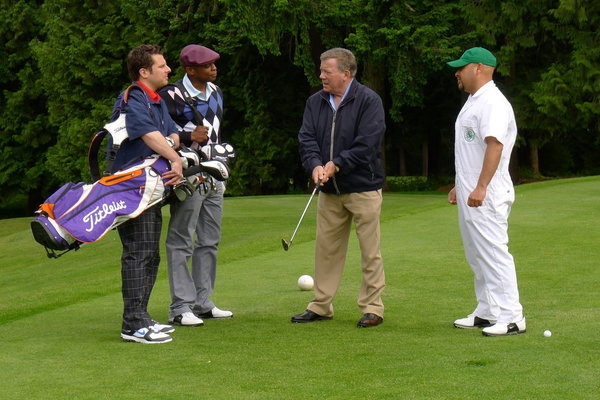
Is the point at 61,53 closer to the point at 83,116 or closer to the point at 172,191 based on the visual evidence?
the point at 83,116

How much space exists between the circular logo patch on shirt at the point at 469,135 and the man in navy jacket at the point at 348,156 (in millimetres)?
721

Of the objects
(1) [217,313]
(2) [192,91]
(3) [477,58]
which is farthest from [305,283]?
(3) [477,58]

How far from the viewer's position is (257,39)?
27.2 meters

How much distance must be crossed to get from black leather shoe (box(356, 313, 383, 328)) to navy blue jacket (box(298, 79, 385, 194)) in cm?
90

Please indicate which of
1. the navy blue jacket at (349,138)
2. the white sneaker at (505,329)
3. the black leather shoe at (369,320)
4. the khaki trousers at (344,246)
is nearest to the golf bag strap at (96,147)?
the navy blue jacket at (349,138)

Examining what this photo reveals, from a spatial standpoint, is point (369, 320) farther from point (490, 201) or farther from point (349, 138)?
point (349, 138)

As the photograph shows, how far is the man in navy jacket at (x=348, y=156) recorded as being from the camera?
694 cm

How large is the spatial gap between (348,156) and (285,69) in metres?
26.5

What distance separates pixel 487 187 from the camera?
20.9 feet

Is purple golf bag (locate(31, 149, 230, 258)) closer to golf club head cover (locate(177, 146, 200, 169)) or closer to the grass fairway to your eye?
golf club head cover (locate(177, 146, 200, 169))

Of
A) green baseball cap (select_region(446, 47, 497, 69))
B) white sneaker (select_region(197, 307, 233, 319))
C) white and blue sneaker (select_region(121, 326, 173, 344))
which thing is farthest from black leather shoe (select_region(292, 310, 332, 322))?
green baseball cap (select_region(446, 47, 497, 69))

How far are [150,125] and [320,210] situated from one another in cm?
156

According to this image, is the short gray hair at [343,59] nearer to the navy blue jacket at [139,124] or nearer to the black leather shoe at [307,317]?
the navy blue jacket at [139,124]

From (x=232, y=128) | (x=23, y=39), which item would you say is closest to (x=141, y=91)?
(x=232, y=128)
